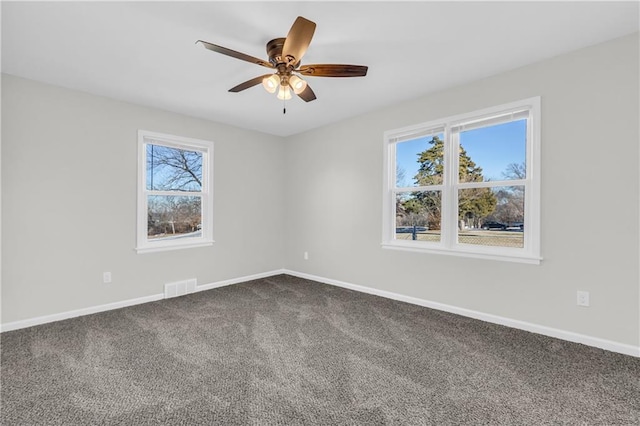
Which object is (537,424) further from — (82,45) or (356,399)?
(82,45)

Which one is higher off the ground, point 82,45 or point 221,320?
point 82,45

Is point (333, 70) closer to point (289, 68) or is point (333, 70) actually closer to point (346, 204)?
point (289, 68)

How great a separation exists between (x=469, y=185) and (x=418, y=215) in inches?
28.3

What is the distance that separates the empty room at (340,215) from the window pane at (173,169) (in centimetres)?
3

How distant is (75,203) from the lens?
124 inches

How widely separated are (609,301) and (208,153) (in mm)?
4659

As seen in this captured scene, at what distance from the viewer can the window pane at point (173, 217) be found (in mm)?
3814

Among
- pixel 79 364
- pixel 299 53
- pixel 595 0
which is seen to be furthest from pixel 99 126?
pixel 595 0

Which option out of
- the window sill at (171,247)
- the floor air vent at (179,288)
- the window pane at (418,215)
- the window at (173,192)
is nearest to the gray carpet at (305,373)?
the floor air vent at (179,288)

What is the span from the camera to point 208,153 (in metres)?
4.27

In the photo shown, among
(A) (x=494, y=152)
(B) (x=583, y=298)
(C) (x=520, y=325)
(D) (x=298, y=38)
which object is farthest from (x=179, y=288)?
(B) (x=583, y=298)

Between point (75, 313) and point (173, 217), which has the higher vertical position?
point (173, 217)

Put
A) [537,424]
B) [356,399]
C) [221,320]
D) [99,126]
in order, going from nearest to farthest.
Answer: [537,424]
[356,399]
[221,320]
[99,126]

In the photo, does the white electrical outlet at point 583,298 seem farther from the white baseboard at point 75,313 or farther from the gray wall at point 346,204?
the white baseboard at point 75,313
